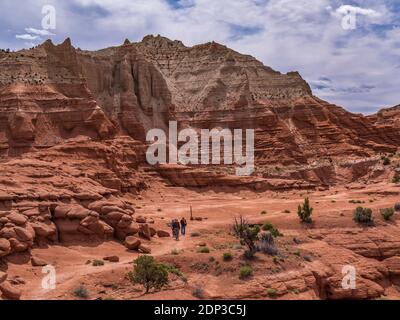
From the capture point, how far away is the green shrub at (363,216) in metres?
24.5

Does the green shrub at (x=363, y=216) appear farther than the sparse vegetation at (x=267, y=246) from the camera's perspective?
Yes

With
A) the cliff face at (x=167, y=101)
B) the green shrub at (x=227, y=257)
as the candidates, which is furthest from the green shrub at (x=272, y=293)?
the cliff face at (x=167, y=101)

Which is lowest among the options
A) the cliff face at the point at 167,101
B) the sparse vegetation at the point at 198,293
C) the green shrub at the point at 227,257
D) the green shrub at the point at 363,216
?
the sparse vegetation at the point at 198,293

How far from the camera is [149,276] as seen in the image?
14719 millimetres

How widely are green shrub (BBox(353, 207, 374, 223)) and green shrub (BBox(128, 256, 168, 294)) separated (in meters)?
13.3

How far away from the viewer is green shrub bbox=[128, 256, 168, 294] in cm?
1473

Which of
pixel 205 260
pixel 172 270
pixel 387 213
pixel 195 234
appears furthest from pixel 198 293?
pixel 387 213

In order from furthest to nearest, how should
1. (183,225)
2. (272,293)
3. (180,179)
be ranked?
(180,179), (183,225), (272,293)

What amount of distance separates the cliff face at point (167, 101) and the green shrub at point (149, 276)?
26.5 metres

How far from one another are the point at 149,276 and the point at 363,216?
45.7ft

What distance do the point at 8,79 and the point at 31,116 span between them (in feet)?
15.2

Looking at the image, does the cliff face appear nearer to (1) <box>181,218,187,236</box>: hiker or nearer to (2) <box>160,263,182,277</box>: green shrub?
(1) <box>181,218,187,236</box>: hiker

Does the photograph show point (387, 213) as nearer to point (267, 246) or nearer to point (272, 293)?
point (267, 246)

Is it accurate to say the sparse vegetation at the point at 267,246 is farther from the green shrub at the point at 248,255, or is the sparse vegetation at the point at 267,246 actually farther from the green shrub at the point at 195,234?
the green shrub at the point at 195,234
